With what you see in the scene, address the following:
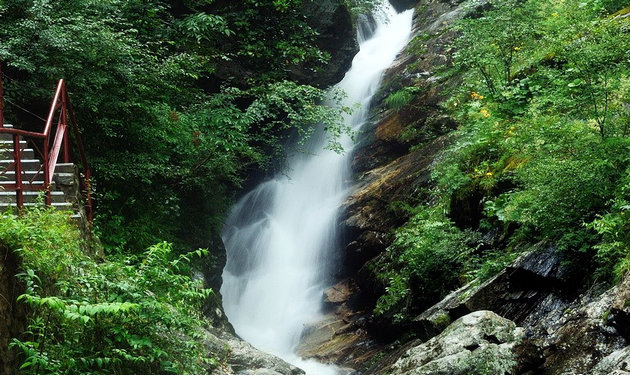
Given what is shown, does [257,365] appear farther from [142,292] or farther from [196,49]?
[196,49]

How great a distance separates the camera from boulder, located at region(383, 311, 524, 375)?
530cm

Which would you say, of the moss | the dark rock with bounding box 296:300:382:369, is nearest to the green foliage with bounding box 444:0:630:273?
the moss

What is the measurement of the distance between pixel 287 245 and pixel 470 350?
10861mm

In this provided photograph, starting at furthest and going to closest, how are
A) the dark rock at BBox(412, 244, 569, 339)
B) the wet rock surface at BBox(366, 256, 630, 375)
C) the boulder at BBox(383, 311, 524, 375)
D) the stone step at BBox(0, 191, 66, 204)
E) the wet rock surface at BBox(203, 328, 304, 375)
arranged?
the wet rock surface at BBox(203, 328, 304, 375) → the dark rock at BBox(412, 244, 569, 339) → the stone step at BBox(0, 191, 66, 204) → the boulder at BBox(383, 311, 524, 375) → the wet rock surface at BBox(366, 256, 630, 375)

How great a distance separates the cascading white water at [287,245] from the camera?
46.7 feet

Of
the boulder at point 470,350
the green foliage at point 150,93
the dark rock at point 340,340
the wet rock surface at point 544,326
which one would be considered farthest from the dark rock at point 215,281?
the boulder at point 470,350

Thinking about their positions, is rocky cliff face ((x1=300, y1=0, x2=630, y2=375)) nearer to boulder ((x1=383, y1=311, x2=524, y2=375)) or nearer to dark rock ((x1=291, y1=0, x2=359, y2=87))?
boulder ((x1=383, y1=311, x2=524, y2=375))

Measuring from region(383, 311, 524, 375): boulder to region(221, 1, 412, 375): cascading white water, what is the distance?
6.30 m

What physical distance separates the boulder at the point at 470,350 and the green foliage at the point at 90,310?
2.28 metres

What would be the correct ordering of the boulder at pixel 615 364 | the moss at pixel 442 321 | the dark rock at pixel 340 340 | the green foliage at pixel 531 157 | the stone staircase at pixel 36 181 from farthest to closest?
the dark rock at pixel 340 340 < the moss at pixel 442 321 < the green foliage at pixel 531 157 < the stone staircase at pixel 36 181 < the boulder at pixel 615 364

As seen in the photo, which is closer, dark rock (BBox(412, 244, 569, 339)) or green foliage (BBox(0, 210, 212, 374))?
green foliage (BBox(0, 210, 212, 374))

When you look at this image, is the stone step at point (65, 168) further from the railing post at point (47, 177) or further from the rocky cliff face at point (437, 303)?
the rocky cliff face at point (437, 303)

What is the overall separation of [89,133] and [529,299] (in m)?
7.06

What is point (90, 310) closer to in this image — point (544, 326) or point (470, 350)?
point (470, 350)
